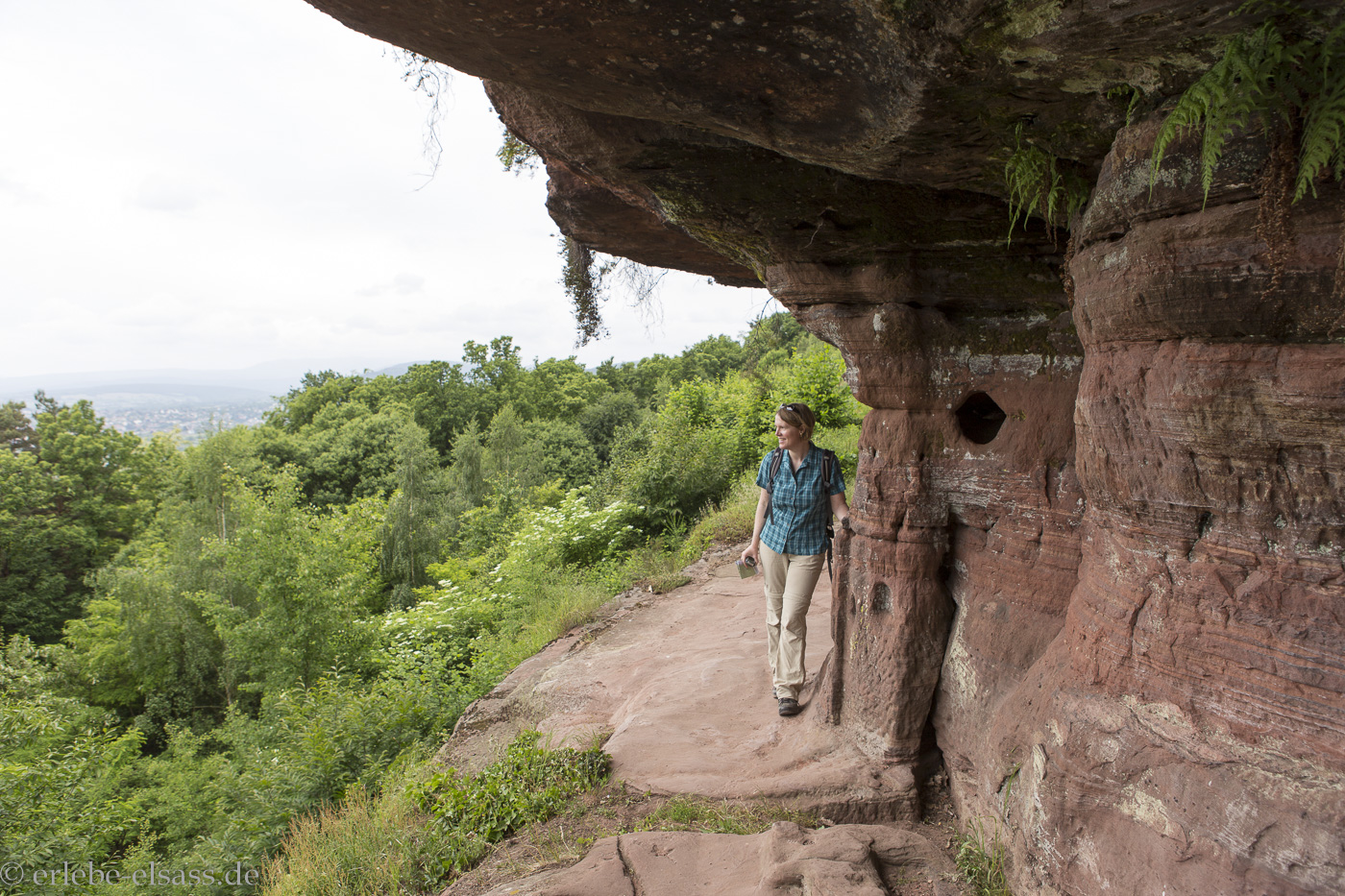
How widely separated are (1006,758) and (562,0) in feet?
13.4

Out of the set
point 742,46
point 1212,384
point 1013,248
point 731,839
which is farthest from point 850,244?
point 731,839

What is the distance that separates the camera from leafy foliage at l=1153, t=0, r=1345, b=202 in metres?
1.93

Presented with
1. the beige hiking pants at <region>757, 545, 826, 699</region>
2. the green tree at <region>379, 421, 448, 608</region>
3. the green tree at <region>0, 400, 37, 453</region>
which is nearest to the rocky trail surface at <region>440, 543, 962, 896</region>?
the beige hiking pants at <region>757, 545, 826, 699</region>

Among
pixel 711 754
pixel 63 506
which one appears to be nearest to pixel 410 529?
pixel 63 506

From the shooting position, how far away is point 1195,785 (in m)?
2.66

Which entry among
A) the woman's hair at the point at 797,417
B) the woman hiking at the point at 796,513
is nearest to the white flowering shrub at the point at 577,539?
the woman hiking at the point at 796,513

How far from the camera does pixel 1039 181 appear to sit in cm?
319

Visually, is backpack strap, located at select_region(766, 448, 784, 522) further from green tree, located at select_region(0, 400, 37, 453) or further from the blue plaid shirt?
green tree, located at select_region(0, 400, 37, 453)

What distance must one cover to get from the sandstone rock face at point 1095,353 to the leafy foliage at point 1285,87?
0.08 m

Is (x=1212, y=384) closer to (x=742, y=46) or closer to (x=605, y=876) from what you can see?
(x=742, y=46)

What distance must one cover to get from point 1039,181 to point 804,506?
107 inches

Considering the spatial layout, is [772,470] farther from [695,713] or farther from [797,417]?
[695,713]

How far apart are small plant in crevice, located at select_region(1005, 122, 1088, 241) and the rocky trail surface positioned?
3326 millimetres

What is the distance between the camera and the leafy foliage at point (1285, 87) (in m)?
1.93
